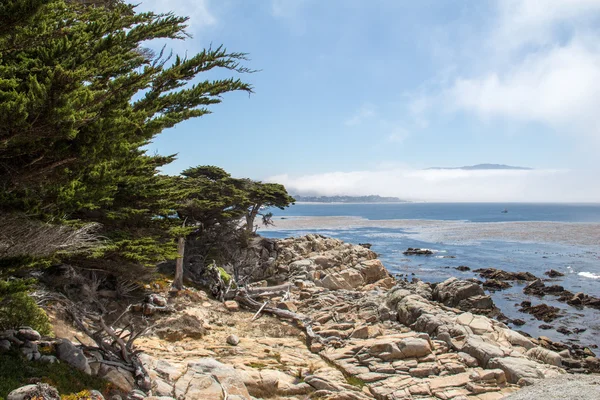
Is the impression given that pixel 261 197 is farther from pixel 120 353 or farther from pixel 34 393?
pixel 34 393

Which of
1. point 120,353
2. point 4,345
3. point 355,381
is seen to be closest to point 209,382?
point 120,353

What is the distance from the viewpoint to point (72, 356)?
648cm

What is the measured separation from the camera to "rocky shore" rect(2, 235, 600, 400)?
26.5 feet

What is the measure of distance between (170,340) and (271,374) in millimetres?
3582

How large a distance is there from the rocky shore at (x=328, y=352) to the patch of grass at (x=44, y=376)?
0.41 meters

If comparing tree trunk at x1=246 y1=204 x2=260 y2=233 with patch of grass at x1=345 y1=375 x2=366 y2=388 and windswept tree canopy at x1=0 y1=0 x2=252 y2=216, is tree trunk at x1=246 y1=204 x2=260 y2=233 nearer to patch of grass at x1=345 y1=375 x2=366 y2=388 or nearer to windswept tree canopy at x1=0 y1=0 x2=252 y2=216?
patch of grass at x1=345 y1=375 x2=366 y2=388

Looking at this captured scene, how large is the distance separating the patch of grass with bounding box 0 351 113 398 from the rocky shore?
41 centimetres

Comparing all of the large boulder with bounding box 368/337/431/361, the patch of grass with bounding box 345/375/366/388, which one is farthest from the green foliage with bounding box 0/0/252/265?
the large boulder with bounding box 368/337/431/361

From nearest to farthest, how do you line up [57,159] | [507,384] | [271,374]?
[57,159] → [271,374] → [507,384]

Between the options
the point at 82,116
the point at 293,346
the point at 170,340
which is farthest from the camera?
the point at 293,346

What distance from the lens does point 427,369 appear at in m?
10.0

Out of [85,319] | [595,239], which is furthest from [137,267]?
[595,239]

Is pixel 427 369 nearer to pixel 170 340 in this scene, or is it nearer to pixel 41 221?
pixel 170 340

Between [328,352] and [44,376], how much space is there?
7.42m
